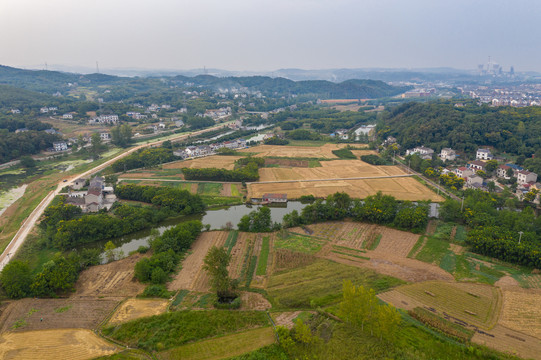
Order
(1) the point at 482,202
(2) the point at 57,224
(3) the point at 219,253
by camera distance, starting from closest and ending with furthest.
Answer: (3) the point at 219,253 < (2) the point at 57,224 < (1) the point at 482,202

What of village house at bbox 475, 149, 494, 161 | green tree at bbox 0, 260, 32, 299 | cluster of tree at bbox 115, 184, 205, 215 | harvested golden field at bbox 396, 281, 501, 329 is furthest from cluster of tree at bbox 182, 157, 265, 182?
village house at bbox 475, 149, 494, 161

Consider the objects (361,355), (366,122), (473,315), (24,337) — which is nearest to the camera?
(361,355)

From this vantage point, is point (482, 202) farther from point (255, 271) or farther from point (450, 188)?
point (255, 271)

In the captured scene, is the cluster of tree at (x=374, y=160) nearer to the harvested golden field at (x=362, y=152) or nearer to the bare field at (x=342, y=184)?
the bare field at (x=342, y=184)

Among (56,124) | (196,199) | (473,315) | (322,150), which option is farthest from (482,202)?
(56,124)

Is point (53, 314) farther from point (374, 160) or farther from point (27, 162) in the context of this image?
point (374, 160)
